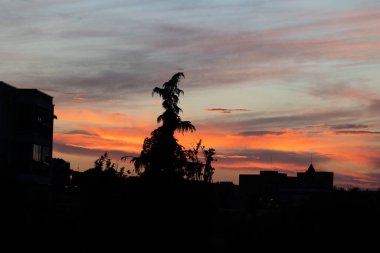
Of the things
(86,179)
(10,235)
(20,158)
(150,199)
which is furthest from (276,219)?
(20,158)

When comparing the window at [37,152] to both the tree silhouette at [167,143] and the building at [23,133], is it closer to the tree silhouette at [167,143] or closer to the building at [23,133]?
the building at [23,133]

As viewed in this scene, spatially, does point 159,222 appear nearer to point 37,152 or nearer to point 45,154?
point 37,152

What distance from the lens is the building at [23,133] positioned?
64688mm

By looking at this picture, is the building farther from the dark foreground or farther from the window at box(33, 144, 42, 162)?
the dark foreground

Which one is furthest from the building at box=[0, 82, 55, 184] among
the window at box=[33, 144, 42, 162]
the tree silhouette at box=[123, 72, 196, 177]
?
the tree silhouette at box=[123, 72, 196, 177]

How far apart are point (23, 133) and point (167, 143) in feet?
41.6

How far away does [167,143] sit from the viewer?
2450 inches

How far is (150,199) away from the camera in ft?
161

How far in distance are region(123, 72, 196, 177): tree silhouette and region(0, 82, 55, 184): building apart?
30.9 feet

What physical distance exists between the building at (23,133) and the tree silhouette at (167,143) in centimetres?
942

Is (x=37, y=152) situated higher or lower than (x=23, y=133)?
lower

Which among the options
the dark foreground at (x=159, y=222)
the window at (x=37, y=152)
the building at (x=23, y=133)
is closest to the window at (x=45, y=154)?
the building at (x=23, y=133)

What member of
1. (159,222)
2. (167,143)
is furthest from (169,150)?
(159,222)

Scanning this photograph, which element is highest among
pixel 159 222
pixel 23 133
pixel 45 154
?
pixel 23 133
